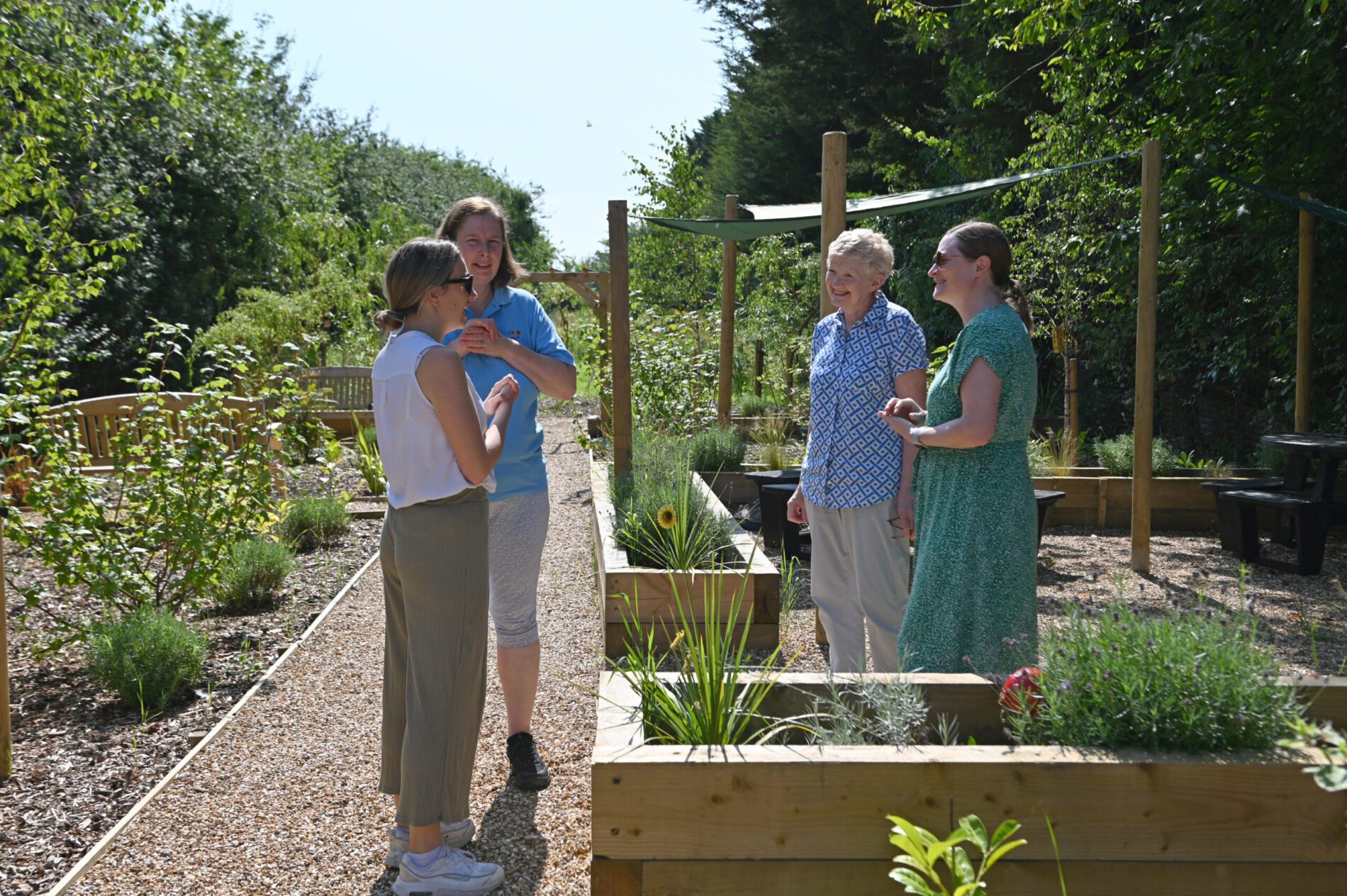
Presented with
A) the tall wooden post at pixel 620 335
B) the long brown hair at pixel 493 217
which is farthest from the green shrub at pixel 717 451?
the long brown hair at pixel 493 217

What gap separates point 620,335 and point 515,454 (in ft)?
11.4

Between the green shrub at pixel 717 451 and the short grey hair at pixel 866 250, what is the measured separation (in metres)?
4.89

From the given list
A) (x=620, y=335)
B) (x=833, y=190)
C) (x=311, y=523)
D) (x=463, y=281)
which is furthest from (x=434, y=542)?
(x=311, y=523)

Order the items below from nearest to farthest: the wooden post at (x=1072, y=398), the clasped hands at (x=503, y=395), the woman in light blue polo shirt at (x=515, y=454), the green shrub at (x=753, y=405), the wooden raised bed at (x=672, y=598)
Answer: the clasped hands at (x=503, y=395)
the woman in light blue polo shirt at (x=515, y=454)
the wooden raised bed at (x=672, y=598)
the wooden post at (x=1072, y=398)
the green shrub at (x=753, y=405)

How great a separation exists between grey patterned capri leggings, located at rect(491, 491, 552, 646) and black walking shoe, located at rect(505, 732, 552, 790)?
11.7 inches

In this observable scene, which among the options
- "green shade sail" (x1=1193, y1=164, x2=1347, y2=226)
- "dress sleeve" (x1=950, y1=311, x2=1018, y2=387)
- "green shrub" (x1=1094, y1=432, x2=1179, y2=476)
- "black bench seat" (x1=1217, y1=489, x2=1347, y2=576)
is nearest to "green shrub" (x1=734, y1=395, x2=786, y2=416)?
"green shrub" (x1=1094, y1=432, x2=1179, y2=476)

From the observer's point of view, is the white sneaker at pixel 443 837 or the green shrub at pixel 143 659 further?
the green shrub at pixel 143 659

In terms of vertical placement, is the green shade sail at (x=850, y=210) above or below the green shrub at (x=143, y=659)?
above

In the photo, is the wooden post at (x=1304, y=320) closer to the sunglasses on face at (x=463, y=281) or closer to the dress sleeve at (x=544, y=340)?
the dress sleeve at (x=544, y=340)

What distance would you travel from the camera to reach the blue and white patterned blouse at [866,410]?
334cm

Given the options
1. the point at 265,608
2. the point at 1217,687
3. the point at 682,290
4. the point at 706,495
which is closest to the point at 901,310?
the point at 1217,687

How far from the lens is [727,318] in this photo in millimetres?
8812

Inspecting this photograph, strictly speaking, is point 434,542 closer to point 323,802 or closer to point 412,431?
point 412,431

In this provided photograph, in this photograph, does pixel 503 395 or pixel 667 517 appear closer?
pixel 503 395
